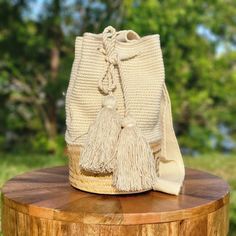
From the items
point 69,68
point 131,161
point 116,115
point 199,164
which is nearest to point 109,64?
point 116,115

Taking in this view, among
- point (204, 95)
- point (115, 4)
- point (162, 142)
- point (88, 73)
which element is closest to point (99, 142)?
point (88, 73)

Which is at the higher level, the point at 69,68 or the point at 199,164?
the point at 69,68

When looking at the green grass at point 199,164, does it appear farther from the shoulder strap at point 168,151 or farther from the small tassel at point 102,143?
the small tassel at point 102,143

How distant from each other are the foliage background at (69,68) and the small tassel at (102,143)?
13.4 feet

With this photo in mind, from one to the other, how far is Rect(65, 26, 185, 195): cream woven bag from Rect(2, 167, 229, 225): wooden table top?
4cm

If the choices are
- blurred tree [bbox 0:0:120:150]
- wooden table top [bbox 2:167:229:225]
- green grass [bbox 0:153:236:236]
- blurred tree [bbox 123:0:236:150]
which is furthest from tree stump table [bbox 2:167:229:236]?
blurred tree [bbox 0:0:120:150]

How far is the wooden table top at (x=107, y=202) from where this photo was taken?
1230mm

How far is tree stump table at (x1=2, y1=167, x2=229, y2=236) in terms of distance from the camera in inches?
48.3

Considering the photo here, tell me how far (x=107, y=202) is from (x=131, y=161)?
13 centimetres

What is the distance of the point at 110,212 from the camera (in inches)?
48.8

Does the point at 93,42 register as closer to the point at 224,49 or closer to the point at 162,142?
the point at 162,142

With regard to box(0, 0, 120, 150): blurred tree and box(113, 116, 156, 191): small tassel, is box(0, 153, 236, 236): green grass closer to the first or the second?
box(0, 0, 120, 150): blurred tree

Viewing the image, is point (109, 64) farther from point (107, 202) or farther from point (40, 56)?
point (40, 56)

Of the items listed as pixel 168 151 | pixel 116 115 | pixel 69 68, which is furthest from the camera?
pixel 69 68
